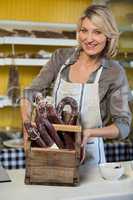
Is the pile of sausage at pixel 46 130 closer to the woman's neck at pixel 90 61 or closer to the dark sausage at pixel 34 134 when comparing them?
the dark sausage at pixel 34 134

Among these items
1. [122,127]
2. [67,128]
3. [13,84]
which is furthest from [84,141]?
[13,84]

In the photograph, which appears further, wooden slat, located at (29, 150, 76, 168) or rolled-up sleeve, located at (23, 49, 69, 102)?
rolled-up sleeve, located at (23, 49, 69, 102)

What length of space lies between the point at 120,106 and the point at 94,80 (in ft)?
0.58

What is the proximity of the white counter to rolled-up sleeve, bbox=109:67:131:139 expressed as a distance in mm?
245

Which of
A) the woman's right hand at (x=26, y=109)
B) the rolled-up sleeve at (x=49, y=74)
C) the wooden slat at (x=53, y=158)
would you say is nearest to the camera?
the wooden slat at (x=53, y=158)

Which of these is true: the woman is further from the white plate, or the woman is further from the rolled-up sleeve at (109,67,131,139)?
the white plate

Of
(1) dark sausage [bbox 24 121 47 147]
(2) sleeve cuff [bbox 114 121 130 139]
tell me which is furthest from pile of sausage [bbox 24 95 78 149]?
(2) sleeve cuff [bbox 114 121 130 139]

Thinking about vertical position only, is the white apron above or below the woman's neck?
below

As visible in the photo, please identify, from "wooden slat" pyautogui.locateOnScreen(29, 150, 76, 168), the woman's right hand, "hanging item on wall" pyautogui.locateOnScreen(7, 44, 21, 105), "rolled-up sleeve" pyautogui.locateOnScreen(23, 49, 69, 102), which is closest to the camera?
"wooden slat" pyautogui.locateOnScreen(29, 150, 76, 168)

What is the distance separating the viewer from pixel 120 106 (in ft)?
5.44

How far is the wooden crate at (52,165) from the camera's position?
1.33 metres

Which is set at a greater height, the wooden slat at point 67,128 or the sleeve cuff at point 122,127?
the wooden slat at point 67,128

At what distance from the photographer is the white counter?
1231mm

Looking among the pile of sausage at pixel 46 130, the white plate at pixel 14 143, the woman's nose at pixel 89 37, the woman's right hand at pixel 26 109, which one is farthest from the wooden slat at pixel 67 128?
the white plate at pixel 14 143
